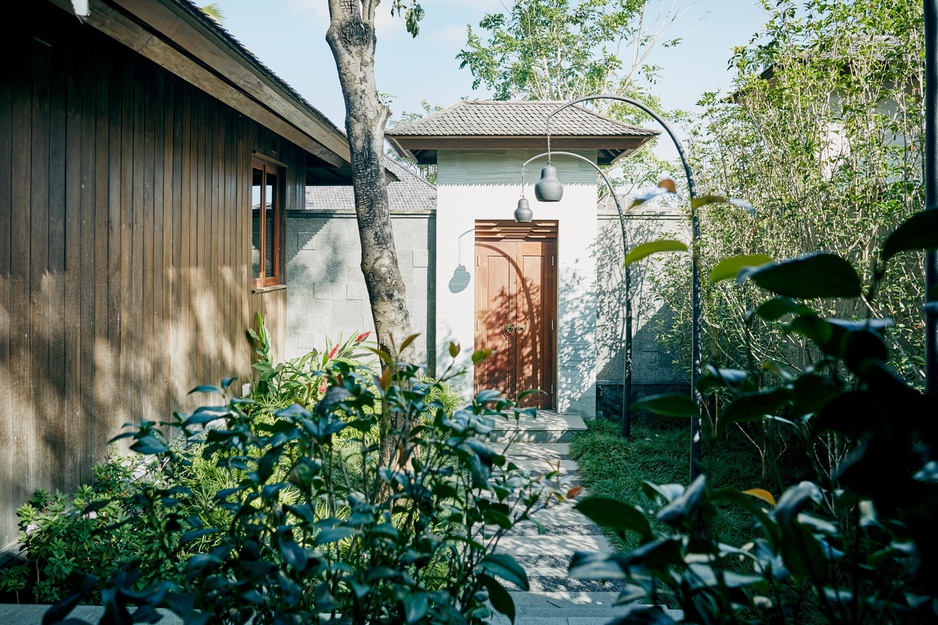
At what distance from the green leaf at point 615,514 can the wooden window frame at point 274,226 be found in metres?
6.56

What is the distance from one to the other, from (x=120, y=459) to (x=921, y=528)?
170 inches

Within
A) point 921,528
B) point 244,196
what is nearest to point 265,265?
point 244,196

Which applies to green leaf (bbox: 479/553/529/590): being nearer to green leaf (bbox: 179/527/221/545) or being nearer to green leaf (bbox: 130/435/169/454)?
green leaf (bbox: 179/527/221/545)

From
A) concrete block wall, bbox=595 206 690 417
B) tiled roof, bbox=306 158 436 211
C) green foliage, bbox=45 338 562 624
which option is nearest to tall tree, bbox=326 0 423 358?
green foliage, bbox=45 338 562 624

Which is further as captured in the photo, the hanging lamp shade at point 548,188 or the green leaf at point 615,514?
the hanging lamp shade at point 548,188

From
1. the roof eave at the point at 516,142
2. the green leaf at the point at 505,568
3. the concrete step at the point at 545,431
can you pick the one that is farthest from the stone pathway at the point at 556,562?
the roof eave at the point at 516,142

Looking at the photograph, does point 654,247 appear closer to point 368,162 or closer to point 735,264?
point 735,264

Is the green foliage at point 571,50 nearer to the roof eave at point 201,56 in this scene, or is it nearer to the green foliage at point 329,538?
the roof eave at point 201,56

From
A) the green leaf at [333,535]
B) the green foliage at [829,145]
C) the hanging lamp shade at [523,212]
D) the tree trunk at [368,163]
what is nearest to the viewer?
the green leaf at [333,535]

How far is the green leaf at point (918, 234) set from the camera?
2.59ft

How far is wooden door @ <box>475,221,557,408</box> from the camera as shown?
779cm

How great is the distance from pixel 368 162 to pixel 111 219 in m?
1.67

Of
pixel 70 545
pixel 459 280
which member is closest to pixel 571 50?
pixel 459 280

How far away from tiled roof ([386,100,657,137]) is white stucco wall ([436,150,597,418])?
1.01ft
